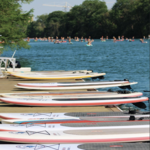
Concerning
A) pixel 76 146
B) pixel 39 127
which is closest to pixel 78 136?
pixel 76 146

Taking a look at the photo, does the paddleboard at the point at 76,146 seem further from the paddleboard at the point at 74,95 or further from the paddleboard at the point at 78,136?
the paddleboard at the point at 74,95

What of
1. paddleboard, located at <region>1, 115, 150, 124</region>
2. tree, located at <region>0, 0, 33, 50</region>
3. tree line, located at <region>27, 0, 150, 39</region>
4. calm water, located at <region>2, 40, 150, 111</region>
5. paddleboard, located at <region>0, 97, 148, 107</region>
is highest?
tree line, located at <region>27, 0, 150, 39</region>

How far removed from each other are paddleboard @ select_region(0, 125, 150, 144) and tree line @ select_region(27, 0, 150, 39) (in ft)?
326

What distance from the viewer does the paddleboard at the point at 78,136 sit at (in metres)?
4.84

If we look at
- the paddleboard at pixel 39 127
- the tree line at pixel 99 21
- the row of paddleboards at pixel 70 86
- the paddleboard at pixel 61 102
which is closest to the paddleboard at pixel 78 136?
the paddleboard at pixel 39 127

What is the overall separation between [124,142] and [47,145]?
1266 millimetres

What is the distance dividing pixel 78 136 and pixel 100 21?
119 metres

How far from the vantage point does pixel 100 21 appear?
4779 inches

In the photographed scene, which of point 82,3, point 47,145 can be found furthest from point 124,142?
point 82,3

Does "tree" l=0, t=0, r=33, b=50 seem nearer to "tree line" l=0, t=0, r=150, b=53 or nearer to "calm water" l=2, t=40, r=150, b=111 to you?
"calm water" l=2, t=40, r=150, b=111

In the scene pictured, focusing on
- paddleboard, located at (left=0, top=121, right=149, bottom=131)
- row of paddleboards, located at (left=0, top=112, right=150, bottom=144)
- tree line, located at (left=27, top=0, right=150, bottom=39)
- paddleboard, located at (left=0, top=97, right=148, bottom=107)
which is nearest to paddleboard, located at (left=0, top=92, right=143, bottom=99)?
paddleboard, located at (left=0, top=97, right=148, bottom=107)

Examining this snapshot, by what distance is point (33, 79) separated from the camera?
13.2 m

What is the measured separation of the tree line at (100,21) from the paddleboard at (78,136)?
3914 inches

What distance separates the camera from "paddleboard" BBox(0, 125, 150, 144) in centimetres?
484
